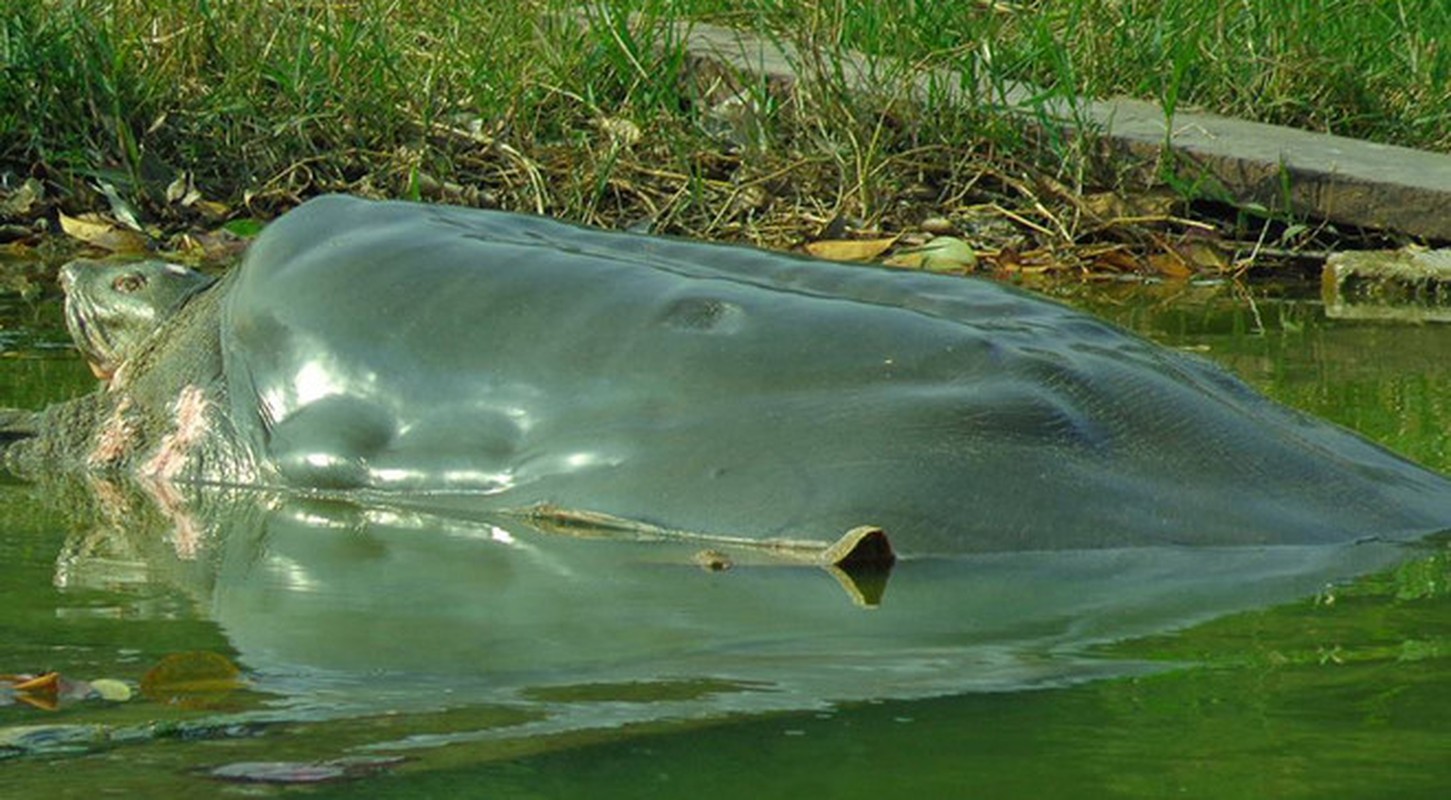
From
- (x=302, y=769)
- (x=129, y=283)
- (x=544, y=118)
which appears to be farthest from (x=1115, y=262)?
(x=302, y=769)

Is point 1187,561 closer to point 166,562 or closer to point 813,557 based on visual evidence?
point 813,557

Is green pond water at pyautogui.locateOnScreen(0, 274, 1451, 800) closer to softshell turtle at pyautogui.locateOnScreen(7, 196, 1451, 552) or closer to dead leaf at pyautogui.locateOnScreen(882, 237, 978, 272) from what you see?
softshell turtle at pyautogui.locateOnScreen(7, 196, 1451, 552)

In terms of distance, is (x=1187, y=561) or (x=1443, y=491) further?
(x=1443, y=491)

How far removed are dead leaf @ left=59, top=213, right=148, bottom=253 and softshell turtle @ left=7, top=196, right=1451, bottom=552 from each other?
9.33 ft

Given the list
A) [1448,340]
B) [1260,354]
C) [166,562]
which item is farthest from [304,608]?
[1448,340]

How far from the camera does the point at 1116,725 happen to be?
173 centimetres

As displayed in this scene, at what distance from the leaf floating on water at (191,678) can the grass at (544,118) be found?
4.09m

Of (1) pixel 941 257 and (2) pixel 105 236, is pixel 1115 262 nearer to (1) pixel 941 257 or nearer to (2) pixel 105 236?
(1) pixel 941 257

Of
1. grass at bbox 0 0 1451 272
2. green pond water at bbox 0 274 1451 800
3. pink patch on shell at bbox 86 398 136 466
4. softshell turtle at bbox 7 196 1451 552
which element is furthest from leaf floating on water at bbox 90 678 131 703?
grass at bbox 0 0 1451 272

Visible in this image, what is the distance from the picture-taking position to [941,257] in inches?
228

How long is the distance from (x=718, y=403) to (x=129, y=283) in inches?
50.0

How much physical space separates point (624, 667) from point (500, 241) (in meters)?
1.26

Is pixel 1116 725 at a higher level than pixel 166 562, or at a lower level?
higher

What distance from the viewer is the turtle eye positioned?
361 centimetres
